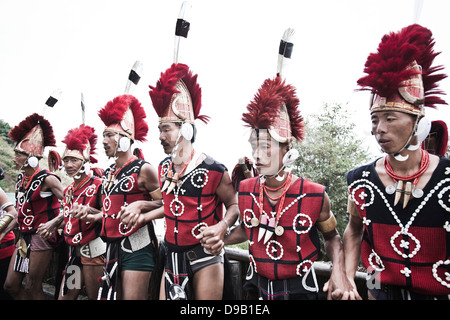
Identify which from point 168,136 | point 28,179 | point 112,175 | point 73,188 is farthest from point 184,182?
point 28,179

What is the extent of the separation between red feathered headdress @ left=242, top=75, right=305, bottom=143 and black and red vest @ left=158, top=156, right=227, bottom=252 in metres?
0.64

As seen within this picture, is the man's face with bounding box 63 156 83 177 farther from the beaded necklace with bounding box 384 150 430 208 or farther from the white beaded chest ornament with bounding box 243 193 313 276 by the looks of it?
the beaded necklace with bounding box 384 150 430 208

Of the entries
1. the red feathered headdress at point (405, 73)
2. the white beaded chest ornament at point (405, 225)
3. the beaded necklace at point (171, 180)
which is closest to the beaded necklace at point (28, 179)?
the beaded necklace at point (171, 180)

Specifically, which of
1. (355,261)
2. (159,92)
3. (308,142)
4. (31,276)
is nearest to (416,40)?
(355,261)

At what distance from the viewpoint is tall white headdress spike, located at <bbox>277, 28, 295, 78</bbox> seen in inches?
98.3

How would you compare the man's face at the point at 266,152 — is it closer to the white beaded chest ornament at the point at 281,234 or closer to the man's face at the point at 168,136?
the white beaded chest ornament at the point at 281,234

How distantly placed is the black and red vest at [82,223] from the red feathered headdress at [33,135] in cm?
140

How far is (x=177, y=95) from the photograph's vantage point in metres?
3.03

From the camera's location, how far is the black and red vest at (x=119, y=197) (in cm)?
316

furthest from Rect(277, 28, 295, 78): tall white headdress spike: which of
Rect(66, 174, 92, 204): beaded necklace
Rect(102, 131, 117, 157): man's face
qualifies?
Rect(66, 174, 92, 204): beaded necklace

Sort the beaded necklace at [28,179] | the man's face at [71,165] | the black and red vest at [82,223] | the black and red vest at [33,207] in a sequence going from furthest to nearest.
Result: the beaded necklace at [28,179] → the black and red vest at [33,207] → the man's face at [71,165] → the black and red vest at [82,223]

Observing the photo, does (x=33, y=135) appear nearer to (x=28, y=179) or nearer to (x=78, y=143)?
(x=28, y=179)

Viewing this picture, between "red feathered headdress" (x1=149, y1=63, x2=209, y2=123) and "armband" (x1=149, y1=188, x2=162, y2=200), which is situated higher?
"red feathered headdress" (x1=149, y1=63, x2=209, y2=123)

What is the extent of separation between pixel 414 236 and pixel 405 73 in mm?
960
